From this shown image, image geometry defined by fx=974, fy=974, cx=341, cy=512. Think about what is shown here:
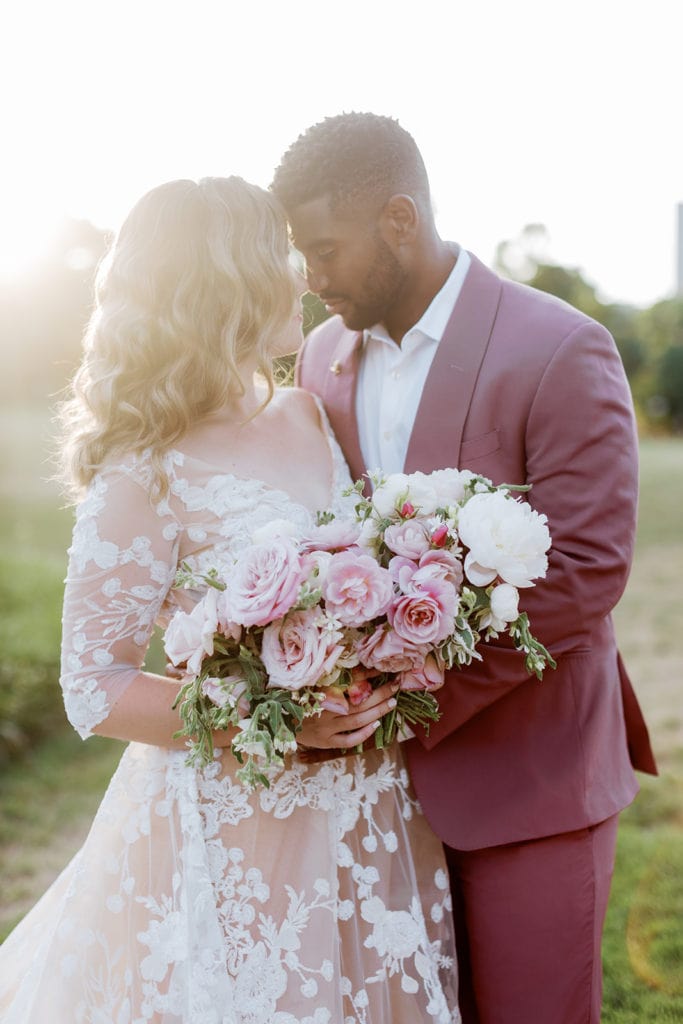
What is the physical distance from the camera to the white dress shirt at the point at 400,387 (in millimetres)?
2879

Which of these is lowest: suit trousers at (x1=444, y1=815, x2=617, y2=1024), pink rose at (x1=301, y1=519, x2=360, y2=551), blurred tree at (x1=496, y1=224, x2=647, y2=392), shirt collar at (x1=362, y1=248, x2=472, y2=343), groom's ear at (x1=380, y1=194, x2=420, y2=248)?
blurred tree at (x1=496, y1=224, x2=647, y2=392)

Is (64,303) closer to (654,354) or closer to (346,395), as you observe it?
(346,395)

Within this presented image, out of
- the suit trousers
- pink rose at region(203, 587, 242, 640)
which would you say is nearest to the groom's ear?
pink rose at region(203, 587, 242, 640)

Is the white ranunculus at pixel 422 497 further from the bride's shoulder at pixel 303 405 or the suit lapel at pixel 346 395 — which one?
the bride's shoulder at pixel 303 405

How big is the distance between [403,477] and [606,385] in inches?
30.0

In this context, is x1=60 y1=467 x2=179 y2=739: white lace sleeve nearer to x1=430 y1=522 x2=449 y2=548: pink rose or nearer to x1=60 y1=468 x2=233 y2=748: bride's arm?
x1=60 y1=468 x2=233 y2=748: bride's arm

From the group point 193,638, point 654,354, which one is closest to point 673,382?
point 654,354

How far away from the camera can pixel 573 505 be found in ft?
8.02

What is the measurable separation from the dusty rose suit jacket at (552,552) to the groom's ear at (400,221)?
333 millimetres

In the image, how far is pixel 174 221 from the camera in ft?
8.13

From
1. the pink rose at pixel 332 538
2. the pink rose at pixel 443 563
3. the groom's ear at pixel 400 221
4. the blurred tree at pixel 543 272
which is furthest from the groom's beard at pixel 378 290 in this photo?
the blurred tree at pixel 543 272

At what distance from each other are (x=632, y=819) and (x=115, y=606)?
384cm

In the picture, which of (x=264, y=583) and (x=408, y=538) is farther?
(x=408, y=538)
